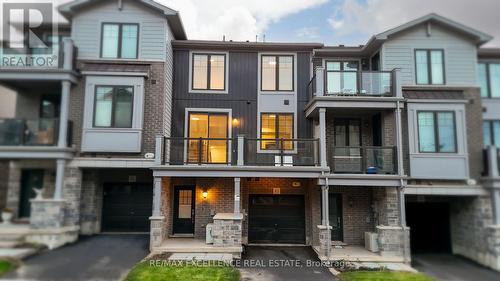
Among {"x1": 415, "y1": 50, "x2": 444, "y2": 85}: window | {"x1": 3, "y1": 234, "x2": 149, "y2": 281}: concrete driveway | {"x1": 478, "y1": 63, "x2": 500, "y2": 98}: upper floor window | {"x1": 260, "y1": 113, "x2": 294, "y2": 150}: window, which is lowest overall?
{"x1": 3, "y1": 234, "x2": 149, "y2": 281}: concrete driveway

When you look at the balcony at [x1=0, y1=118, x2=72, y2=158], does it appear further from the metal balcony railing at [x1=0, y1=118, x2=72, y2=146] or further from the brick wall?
the brick wall

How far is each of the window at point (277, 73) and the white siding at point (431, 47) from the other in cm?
370

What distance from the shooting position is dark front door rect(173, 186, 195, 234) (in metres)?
12.8

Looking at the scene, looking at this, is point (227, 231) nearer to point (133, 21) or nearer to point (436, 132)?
point (436, 132)

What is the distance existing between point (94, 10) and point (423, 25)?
40.7 ft

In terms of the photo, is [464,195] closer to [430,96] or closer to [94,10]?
[430,96]

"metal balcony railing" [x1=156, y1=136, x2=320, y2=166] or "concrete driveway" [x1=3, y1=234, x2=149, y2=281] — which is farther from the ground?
"metal balcony railing" [x1=156, y1=136, x2=320, y2=166]

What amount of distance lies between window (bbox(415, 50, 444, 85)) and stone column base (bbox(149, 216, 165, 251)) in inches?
422

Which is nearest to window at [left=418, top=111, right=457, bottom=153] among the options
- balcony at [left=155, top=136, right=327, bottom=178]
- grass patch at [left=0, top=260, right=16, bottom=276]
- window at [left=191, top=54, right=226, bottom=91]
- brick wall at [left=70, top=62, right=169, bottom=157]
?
balcony at [left=155, top=136, right=327, bottom=178]

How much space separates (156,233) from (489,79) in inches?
479

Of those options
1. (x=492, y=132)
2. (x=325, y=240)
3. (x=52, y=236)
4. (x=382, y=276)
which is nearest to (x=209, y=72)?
(x=325, y=240)

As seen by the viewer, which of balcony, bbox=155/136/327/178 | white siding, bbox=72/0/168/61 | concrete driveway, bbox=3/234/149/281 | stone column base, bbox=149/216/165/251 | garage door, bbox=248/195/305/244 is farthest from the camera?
garage door, bbox=248/195/305/244

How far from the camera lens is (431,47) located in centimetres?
1209

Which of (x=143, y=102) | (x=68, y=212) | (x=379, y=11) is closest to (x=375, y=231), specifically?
(x=379, y=11)
